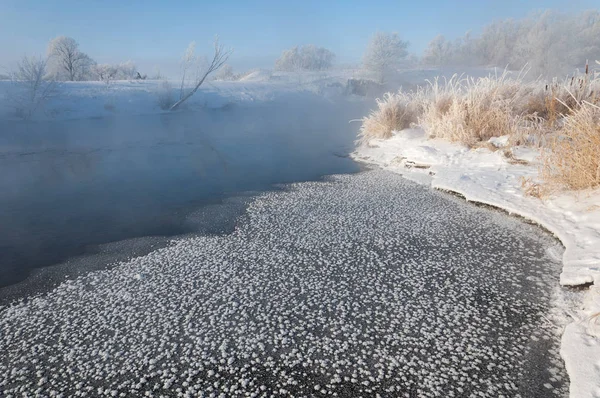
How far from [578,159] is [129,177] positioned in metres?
6.91

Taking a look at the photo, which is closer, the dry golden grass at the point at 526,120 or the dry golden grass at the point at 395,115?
the dry golden grass at the point at 526,120

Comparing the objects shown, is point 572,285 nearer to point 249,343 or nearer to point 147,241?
point 249,343

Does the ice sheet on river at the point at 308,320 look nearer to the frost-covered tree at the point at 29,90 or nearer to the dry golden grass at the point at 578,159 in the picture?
the dry golden grass at the point at 578,159

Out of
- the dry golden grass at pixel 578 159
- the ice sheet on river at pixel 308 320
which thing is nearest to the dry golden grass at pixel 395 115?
the dry golden grass at pixel 578 159

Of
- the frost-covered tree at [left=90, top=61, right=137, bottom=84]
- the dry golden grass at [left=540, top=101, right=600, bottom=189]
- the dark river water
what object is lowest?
the dark river water

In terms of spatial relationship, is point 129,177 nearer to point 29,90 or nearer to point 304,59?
point 29,90

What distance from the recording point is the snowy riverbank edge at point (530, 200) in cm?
180

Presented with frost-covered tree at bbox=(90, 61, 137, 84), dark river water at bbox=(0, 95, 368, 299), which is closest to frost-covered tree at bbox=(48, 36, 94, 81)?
frost-covered tree at bbox=(90, 61, 137, 84)

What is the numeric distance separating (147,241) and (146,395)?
217 centimetres

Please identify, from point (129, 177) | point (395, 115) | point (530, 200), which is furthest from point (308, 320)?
point (395, 115)

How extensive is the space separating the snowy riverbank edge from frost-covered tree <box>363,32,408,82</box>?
26.1 metres

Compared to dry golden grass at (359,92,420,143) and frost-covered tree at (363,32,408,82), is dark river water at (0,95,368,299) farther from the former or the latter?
frost-covered tree at (363,32,408,82)

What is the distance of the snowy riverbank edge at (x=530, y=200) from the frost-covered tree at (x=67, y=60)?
27971 mm

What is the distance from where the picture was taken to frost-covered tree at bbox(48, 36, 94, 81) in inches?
1059
